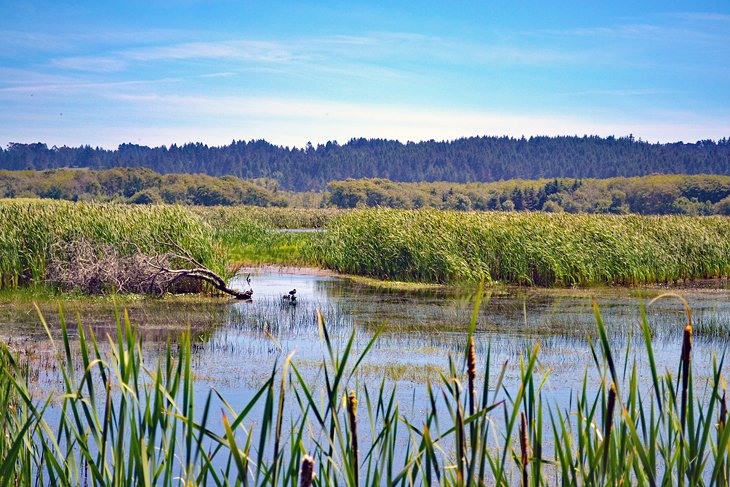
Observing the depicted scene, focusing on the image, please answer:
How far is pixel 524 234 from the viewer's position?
910 inches

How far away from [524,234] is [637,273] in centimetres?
291

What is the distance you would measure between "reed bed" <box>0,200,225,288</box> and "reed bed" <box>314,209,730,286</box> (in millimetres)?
5877

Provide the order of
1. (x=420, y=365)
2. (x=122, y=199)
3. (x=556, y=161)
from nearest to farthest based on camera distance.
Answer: (x=420, y=365) → (x=122, y=199) → (x=556, y=161)

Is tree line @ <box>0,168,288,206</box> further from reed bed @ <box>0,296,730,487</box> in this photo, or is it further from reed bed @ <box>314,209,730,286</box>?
reed bed @ <box>0,296,730,487</box>

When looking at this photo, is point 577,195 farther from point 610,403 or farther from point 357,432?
point 610,403

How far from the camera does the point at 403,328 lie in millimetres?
15281

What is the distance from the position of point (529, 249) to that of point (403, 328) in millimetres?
8101

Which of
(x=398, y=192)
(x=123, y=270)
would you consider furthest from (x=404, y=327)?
(x=398, y=192)

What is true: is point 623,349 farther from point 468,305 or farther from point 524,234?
point 524,234

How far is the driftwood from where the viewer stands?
18391 millimetres

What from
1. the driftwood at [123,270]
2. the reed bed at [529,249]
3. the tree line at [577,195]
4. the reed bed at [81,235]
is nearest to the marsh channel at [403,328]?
the driftwood at [123,270]

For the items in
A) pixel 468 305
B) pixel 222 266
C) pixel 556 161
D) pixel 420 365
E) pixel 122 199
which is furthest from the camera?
pixel 556 161

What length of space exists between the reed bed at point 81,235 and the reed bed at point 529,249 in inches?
231

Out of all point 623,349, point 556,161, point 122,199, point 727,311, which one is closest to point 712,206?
point 122,199
